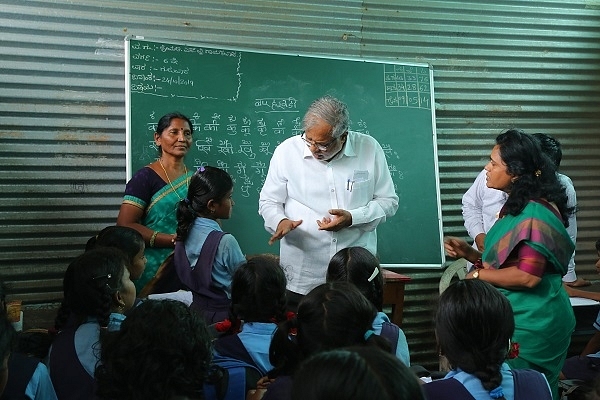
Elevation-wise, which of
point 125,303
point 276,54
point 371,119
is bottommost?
point 125,303

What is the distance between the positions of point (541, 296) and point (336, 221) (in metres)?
1.05

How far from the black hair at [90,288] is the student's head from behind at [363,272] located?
35.2 inches

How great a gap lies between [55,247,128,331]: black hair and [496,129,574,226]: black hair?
1.61 m

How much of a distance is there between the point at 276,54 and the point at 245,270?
265cm

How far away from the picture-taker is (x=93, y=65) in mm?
4559

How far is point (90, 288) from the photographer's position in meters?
2.36

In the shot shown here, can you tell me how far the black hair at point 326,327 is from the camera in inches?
78.6

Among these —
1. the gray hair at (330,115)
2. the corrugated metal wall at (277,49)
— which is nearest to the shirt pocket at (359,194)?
the gray hair at (330,115)

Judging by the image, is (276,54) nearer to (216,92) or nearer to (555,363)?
(216,92)

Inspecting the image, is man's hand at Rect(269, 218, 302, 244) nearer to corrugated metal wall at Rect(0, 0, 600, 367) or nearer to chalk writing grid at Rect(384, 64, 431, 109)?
corrugated metal wall at Rect(0, 0, 600, 367)

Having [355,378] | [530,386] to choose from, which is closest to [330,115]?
[530,386]

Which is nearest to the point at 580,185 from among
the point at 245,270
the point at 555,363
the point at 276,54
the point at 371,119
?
the point at 371,119

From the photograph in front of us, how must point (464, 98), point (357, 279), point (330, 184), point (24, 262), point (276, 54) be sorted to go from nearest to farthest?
1. point (357, 279)
2. point (330, 184)
3. point (24, 262)
4. point (276, 54)
5. point (464, 98)

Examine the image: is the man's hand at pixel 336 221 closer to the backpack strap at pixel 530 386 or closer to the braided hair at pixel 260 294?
the braided hair at pixel 260 294
